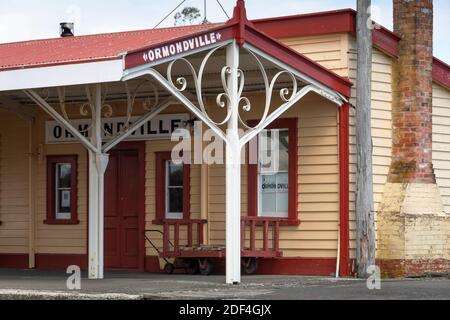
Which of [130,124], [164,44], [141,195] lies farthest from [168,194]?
[164,44]

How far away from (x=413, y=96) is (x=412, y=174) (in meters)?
1.35

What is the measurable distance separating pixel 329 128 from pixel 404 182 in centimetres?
160

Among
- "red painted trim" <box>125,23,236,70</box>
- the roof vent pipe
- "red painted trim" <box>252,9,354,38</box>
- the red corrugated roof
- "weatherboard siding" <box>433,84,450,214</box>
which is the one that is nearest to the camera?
"red painted trim" <box>125,23,236,70</box>

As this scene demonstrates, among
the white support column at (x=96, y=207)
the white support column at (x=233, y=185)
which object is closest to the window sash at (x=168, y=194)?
the white support column at (x=96, y=207)

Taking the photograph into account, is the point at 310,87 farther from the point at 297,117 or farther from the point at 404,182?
the point at 404,182

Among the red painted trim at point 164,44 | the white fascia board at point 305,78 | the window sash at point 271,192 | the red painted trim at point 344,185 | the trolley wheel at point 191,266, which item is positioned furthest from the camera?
the trolley wheel at point 191,266

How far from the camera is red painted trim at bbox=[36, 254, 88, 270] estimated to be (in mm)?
21297

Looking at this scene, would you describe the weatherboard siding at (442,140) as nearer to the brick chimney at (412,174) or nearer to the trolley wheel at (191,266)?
the brick chimney at (412,174)

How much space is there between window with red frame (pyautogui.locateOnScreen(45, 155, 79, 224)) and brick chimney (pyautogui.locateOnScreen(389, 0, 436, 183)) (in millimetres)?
6595

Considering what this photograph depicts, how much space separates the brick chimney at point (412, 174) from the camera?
18.4 meters

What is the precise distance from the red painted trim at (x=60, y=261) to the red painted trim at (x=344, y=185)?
562cm

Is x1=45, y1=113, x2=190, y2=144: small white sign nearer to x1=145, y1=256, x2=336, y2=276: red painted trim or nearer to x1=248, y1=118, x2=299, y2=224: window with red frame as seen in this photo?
x1=248, y1=118, x2=299, y2=224: window with red frame

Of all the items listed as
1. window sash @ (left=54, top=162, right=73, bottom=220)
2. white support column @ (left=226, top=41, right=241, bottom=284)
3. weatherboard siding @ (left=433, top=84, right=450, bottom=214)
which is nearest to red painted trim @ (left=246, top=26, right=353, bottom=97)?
white support column @ (left=226, top=41, right=241, bottom=284)
